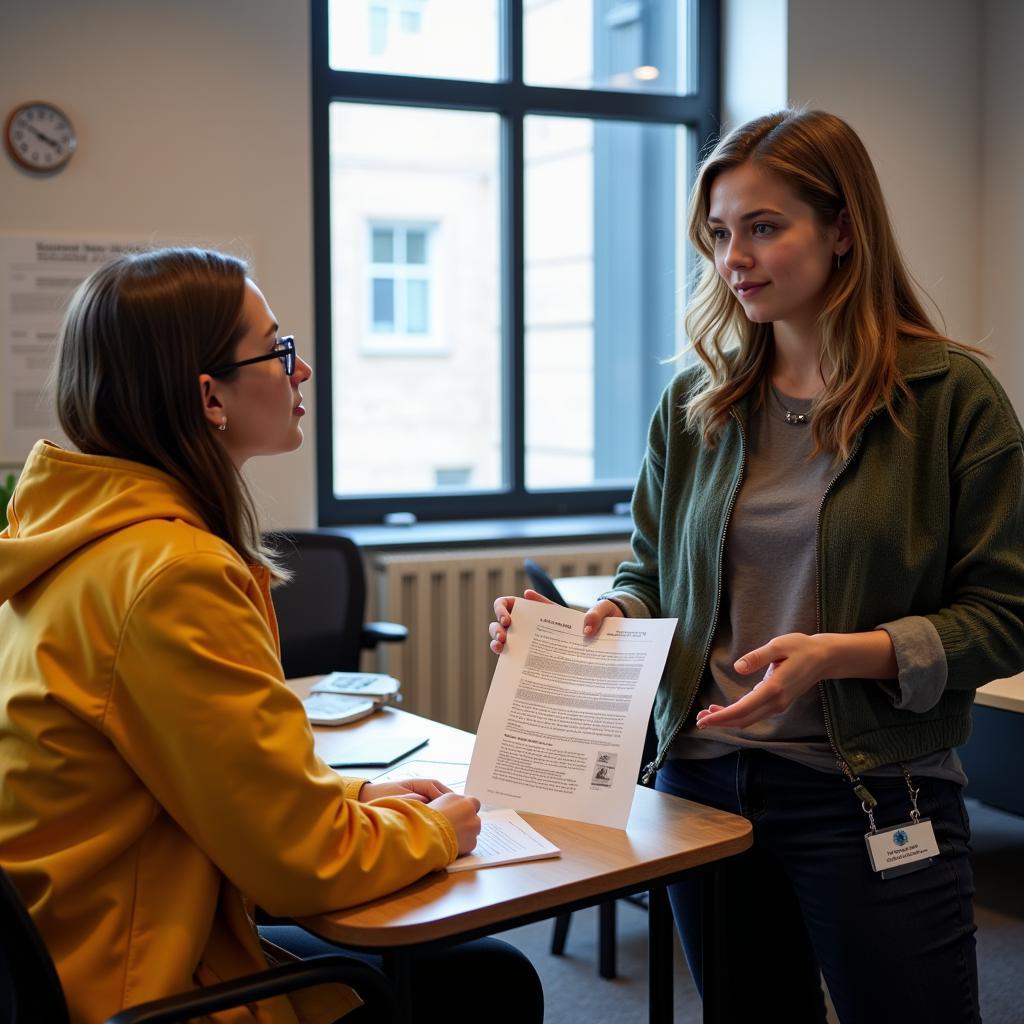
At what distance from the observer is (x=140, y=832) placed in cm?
130

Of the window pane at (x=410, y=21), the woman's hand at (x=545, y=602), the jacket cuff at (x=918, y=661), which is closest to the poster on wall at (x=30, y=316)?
the window pane at (x=410, y=21)

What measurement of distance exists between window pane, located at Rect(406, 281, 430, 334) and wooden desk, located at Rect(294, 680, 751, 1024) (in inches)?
125

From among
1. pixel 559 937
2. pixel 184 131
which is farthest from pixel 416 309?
pixel 559 937

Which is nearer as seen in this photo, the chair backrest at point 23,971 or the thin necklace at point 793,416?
the chair backrest at point 23,971

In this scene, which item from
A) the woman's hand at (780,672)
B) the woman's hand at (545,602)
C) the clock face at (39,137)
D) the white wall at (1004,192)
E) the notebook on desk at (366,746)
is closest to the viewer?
the woman's hand at (780,672)

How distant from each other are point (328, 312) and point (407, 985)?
3.13 meters

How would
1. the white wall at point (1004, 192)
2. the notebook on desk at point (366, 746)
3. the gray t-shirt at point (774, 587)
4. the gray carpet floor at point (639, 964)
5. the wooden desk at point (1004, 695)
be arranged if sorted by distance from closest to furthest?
the gray t-shirt at point (774, 587) < the notebook on desk at point (366, 746) < the wooden desk at point (1004, 695) < the gray carpet floor at point (639, 964) < the white wall at point (1004, 192)

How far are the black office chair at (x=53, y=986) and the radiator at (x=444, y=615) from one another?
2.68m

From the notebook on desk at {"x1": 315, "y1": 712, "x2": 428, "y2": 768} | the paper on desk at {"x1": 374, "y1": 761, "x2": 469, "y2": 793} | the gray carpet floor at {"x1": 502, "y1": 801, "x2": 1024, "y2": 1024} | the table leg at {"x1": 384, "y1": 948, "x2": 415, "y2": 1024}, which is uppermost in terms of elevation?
the paper on desk at {"x1": 374, "y1": 761, "x2": 469, "y2": 793}

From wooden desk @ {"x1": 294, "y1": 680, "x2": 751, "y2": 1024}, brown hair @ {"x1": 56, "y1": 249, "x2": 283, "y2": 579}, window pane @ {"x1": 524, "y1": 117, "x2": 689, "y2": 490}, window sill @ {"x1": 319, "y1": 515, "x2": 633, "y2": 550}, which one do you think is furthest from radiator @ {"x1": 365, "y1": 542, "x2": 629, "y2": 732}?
brown hair @ {"x1": 56, "y1": 249, "x2": 283, "y2": 579}

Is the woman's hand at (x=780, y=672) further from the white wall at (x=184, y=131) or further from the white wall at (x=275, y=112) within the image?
the white wall at (x=275, y=112)

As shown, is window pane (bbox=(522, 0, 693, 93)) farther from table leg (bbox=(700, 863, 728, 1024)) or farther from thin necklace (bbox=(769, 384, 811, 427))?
table leg (bbox=(700, 863, 728, 1024))

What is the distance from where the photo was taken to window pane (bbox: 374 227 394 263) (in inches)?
179

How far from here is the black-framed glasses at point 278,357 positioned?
1.46m
